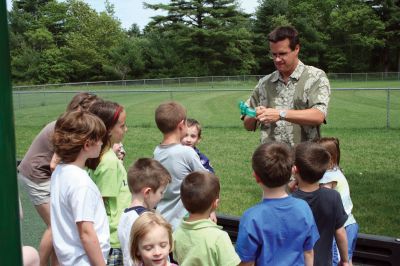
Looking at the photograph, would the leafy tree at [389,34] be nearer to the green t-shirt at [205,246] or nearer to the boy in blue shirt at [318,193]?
the boy in blue shirt at [318,193]

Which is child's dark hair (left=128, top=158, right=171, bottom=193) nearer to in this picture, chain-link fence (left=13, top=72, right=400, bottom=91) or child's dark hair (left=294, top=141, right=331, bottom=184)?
child's dark hair (left=294, top=141, right=331, bottom=184)

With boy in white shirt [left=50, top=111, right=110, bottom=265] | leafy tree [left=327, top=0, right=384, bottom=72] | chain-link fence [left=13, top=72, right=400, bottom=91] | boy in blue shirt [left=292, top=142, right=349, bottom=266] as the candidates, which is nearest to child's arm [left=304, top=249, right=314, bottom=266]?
boy in blue shirt [left=292, top=142, right=349, bottom=266]

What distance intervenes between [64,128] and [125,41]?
56.2 meters

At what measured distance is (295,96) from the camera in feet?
13.6

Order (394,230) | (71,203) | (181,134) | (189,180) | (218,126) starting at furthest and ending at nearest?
(218,126) < (394,230) < (181,134) < (189,180) < (71,203)

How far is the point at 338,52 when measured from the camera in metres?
60.4

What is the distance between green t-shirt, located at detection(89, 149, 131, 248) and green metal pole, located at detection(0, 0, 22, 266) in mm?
2357

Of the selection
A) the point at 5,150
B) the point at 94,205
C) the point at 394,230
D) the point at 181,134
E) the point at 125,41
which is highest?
the point at 125,41

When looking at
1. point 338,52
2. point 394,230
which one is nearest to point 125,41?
point 338,52

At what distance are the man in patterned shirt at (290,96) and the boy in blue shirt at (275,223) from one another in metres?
0.87

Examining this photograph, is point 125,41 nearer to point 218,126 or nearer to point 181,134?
point 218,126

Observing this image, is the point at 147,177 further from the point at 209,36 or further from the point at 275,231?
the point at 209,36

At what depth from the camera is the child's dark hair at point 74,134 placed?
9.83 ft

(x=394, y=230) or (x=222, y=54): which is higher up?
(x=222, y=54)
